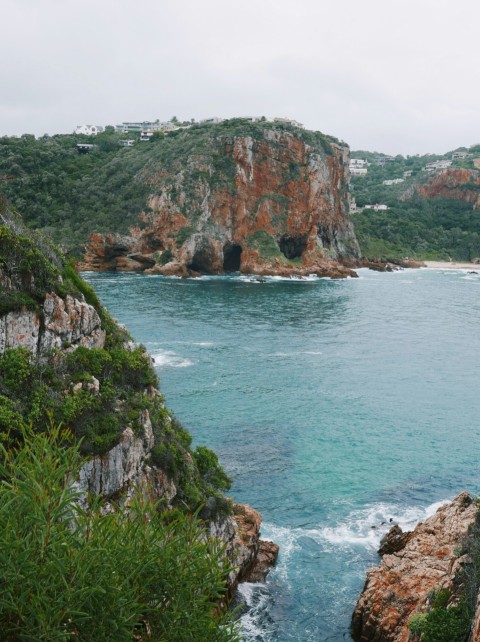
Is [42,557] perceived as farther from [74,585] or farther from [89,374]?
[89,374]

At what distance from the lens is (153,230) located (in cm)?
10319

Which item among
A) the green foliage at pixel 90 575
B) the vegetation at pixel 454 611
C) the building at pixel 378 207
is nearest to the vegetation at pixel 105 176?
the building at pixel 378 207

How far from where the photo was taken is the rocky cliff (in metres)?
103

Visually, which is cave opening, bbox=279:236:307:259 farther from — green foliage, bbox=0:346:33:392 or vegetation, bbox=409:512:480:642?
vegetation, bbox=409:512:480:642

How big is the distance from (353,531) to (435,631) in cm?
1138

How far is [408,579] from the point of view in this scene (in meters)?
20.0

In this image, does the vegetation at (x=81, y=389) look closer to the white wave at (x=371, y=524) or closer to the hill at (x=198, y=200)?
the white wave at (x=371, y=524)

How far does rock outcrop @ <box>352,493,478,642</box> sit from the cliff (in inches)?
200

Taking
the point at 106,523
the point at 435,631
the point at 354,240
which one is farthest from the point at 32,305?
the point at 354,240

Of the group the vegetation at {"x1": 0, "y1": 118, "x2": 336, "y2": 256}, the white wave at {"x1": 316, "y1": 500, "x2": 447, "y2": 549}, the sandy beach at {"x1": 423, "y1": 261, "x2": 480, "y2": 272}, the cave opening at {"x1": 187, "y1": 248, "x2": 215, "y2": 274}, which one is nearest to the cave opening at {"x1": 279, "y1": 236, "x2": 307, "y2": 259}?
the vegetation at {"x1": 0, "y1": 118, "x2": 336, "y2": 256}

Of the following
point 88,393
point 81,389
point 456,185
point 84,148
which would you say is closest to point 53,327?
point 81,389

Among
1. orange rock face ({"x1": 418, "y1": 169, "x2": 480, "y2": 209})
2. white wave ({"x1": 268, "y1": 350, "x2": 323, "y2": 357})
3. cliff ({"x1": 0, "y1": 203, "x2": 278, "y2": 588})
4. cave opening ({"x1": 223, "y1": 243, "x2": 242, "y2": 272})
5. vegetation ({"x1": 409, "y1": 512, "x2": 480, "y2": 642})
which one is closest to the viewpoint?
vegetation ({"x1": 409, "y1": 512, "x2": 480, "y2": 642})

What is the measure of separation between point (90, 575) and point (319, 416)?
3158 cm

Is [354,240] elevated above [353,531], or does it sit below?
above
